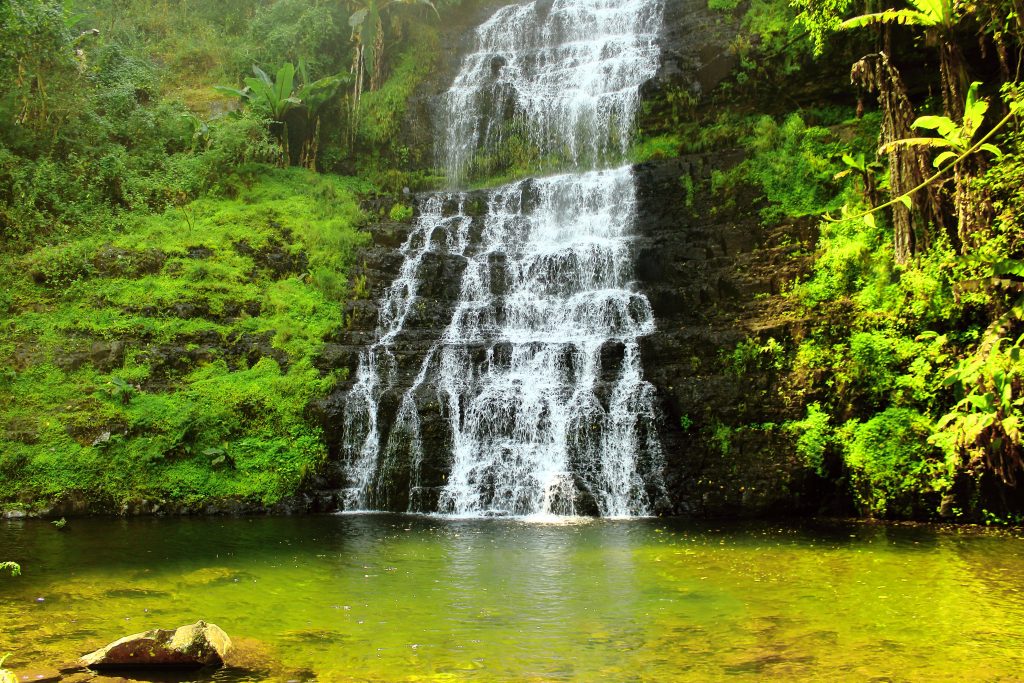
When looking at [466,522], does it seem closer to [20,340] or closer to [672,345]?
[672,345]

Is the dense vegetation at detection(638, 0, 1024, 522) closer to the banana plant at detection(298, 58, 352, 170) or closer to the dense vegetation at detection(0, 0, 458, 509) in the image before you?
the dense vegetation at detection(0, 0, 458, 509)

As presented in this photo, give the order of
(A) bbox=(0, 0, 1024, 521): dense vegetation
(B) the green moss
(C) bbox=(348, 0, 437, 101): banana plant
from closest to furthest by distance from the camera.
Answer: (A) bbox=(0, 0, 1024, 521): dense vegetation, (B) the green moss, (C) bbox=(348, 0, 437, 101): banana plant

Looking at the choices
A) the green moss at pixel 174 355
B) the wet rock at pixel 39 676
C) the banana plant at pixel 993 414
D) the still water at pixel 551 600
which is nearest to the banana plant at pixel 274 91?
the green moss at pixel 174 355

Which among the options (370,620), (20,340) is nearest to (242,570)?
(370,620)

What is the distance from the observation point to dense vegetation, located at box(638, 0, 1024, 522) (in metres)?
9.70

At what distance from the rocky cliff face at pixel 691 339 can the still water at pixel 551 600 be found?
148cm

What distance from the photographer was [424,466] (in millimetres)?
13469

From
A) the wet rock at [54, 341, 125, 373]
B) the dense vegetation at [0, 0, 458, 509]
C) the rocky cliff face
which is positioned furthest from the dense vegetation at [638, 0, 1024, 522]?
the wet rock at [54, 341, 125, 373]

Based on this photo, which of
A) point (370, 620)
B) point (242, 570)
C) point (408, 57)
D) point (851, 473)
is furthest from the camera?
point (408, 57)

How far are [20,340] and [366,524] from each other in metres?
8.65

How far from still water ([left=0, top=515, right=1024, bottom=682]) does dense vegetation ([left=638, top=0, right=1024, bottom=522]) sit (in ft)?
3.52

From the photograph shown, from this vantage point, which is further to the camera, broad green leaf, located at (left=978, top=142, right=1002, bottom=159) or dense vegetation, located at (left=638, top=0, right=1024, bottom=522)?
dense vegetation, located at (left=638, top=0, right=1024, bottom=522)

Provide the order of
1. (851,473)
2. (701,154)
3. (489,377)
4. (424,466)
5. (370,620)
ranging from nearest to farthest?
1. (370,620)
2. (851,473)
3. (424,466)
4. (489,377)
5. (701,154)

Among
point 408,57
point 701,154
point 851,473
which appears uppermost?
point 408,57
